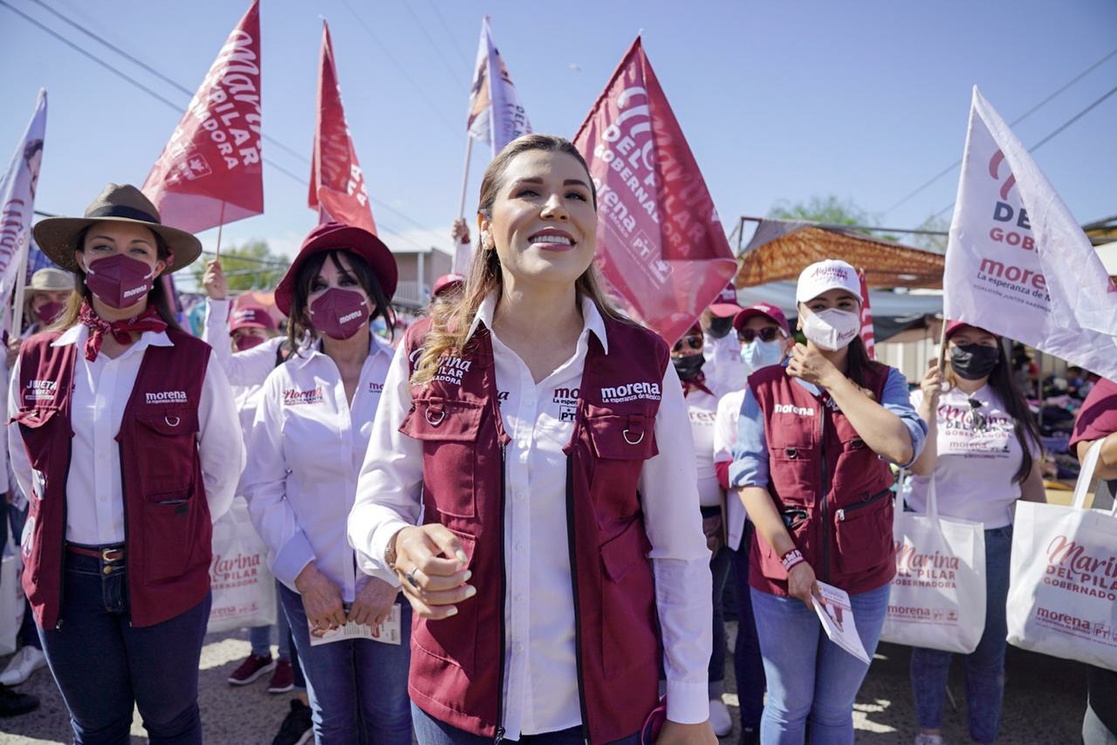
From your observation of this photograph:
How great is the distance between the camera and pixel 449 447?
1712 mm

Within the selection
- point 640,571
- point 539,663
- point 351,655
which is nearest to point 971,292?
point 640,571

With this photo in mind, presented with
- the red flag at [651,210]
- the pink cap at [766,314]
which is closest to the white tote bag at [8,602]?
the red flag at [651,210]

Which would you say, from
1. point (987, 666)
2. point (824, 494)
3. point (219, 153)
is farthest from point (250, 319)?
point (987, 666)

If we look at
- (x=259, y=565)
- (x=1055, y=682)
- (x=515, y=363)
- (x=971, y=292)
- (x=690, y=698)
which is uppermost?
(x=971, y=292)

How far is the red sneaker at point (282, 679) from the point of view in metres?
4.59

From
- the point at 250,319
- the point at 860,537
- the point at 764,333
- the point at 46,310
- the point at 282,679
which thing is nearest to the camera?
the point at 860,537

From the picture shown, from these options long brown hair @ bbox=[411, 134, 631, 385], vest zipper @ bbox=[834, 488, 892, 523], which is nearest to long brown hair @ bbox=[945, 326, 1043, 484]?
vest zipper @ bbox=[834, 488, 892, 523]

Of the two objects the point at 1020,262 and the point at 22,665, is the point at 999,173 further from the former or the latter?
the point at 22,665

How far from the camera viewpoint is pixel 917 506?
412 centimetres

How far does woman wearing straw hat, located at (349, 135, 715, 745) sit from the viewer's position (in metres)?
1.64

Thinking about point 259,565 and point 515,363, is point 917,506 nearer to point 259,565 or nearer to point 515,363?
point 515,363

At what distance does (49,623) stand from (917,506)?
4.10 metres

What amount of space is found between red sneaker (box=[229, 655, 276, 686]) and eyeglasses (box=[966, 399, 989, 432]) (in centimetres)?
460

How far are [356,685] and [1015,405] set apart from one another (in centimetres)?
366
